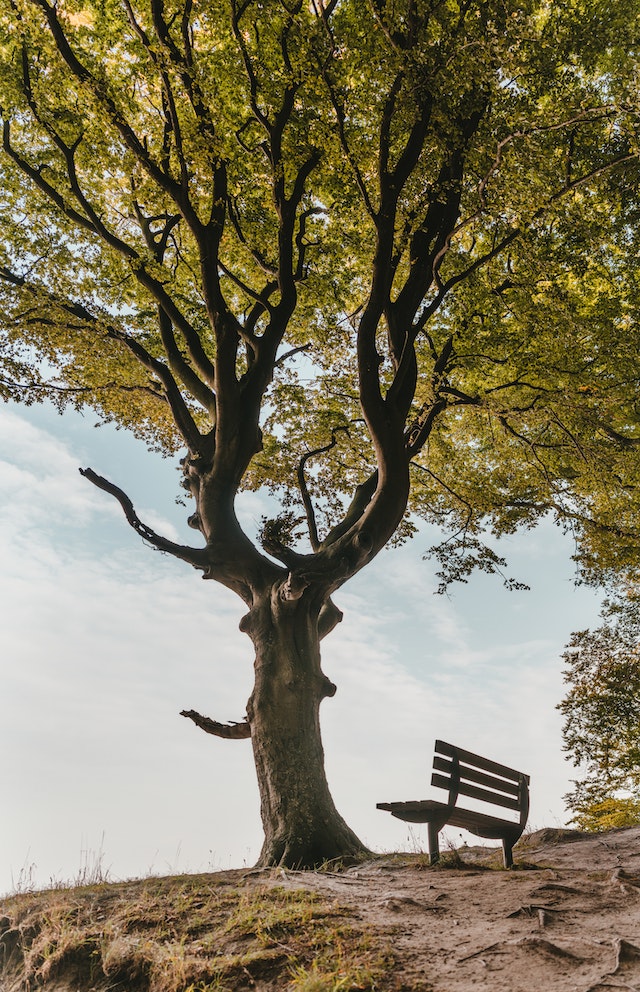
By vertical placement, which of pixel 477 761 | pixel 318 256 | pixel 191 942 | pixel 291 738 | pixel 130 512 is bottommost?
pixel 191 942

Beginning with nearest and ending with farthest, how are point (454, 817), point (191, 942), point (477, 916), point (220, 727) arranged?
point (191, 942) < point (477, 916) < point (454, 817) < point (220, 727)

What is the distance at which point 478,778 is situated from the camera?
8297 mm

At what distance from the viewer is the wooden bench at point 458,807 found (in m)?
7.46

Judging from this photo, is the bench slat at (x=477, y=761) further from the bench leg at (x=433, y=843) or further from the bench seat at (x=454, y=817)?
the bench leg at (x=433, y=843)

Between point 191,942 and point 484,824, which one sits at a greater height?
point 484,824

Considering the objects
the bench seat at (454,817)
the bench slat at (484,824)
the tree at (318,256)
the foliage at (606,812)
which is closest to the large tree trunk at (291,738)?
the tree at (318,256)

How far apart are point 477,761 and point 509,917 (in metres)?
2.92

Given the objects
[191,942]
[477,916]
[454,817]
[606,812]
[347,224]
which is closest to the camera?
[191,942]

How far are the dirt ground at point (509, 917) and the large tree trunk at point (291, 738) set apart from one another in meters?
0.91

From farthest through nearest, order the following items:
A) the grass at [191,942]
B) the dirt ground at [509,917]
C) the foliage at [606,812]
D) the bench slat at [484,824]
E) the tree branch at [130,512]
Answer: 1. the foliage at [606,812]
2. the tree branch at [130,512]
3. the bench slat at [484,824]
4. the grass at [191,942]
5. the dirt ground at [509,917]

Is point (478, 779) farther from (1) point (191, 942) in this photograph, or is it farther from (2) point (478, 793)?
(1) point (191, 942)

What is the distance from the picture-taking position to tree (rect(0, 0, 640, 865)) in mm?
8789

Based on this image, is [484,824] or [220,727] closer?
[484,824]

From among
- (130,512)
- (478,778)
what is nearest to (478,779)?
(478,778)
